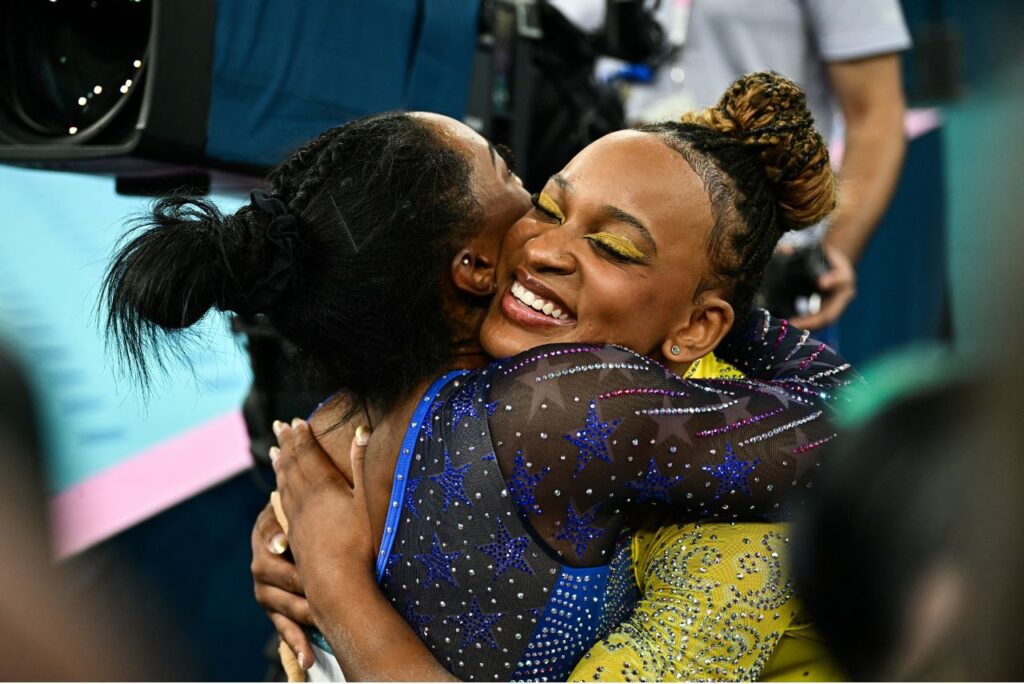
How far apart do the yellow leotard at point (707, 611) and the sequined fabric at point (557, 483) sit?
1.2 inches

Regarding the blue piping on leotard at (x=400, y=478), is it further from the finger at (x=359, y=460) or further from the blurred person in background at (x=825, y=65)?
the blurred person in background at (x=825, y=65)

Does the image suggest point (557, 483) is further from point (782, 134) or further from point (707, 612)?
point (782, 134)

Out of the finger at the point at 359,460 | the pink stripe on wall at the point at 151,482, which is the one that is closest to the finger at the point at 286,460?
the finger at the point at 359,460

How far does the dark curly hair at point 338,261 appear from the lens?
3.90 feet

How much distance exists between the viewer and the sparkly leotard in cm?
111

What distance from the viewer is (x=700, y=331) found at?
138 centimetres

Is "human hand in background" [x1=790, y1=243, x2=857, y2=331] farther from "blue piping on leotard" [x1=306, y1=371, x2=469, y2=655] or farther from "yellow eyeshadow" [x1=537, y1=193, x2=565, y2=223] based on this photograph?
"blue piping on leotard" [x1=306, y1=371, x2=469, y2=655]

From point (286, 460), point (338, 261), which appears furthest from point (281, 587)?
point (338, 261)

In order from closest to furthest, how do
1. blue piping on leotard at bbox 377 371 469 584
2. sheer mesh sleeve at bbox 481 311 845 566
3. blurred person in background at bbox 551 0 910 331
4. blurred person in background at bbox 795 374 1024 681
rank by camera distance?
blurred person in background at bbox 795 374 1024 681
sheer mesh sleeve at bbox 481 311 845 566
blue piping on leotard at bbox 377 371 469 584
blurred person in background at bbox 551 0 910 331

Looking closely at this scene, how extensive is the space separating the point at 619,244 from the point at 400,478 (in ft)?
1.22

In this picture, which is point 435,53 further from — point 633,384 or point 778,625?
point 778,625

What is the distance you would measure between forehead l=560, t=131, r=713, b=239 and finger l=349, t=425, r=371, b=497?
1.27ft

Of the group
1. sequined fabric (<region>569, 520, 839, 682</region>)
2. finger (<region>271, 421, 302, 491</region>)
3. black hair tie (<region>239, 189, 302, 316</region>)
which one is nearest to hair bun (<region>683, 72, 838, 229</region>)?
sequined fabric (<region>569, 520, 839, 682</region>)

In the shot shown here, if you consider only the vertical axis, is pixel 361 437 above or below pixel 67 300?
above
